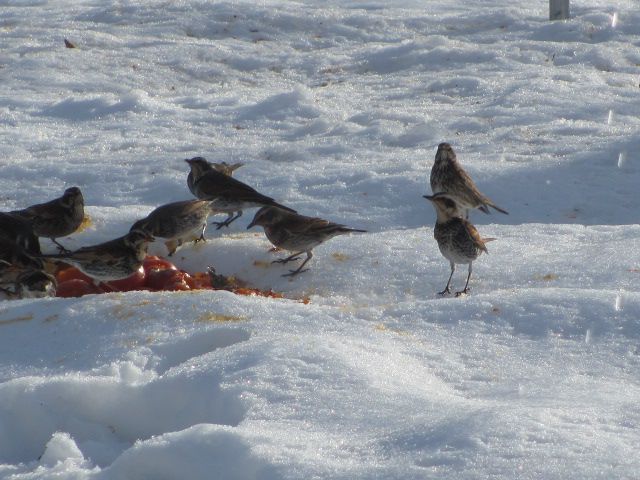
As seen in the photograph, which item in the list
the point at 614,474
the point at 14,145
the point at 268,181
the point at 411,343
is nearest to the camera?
the point at 614,474

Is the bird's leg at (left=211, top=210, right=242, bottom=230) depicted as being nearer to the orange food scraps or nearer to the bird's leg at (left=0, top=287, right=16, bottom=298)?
the orange food scraps

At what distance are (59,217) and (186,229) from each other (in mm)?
1020

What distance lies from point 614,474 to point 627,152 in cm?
Result: 752

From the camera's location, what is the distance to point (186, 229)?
26.6 feet

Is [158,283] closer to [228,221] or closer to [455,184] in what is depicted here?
[228,221]

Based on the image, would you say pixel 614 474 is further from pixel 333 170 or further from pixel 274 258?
pixel 333 170

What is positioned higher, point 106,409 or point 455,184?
point 106,409

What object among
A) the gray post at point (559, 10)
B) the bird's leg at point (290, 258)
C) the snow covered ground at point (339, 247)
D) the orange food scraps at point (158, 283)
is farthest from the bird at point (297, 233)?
the gray post at point (559, 10)

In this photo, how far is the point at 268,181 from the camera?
406 inches

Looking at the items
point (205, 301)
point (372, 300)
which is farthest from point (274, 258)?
point (205, 301)

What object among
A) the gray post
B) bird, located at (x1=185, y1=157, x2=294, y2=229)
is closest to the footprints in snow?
bird, located at (x1=185, y1=157, x2=294, y2=229)

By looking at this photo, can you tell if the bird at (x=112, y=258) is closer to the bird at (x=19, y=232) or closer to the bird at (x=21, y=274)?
the bird at (x=21, y=274)

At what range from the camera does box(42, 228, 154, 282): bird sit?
717 cm

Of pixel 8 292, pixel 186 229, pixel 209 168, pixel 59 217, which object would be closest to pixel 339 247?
pixel 186 229
